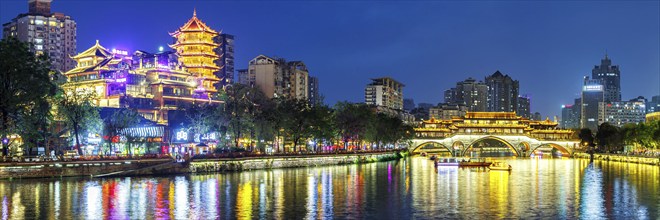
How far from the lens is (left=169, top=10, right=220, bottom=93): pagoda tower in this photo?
130 metres

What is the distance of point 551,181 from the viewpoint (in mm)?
69750

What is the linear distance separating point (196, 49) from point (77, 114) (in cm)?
5975

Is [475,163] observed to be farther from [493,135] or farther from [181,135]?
[493,135]

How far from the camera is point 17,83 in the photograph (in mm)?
64812

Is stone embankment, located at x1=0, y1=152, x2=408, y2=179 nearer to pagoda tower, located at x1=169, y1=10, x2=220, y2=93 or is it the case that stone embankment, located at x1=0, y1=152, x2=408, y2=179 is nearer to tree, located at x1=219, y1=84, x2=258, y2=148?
tree, located at x1=219, y1=84, x2=258, y2=148

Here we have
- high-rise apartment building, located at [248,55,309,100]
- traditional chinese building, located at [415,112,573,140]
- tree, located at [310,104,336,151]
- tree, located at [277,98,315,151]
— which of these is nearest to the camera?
tree, located at [277,98,315,151]

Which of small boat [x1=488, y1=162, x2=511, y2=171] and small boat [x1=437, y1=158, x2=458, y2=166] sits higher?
small boat [x1=437, y1=158, x2=458, y2=166]

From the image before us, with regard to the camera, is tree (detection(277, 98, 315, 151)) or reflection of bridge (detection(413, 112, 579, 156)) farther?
reflection of bridge (detection(413, 112, 579, 156))

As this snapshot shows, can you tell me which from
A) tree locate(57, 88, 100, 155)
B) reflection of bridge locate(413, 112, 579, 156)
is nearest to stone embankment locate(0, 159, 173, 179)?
tree locate(57, 88, 100, 155)

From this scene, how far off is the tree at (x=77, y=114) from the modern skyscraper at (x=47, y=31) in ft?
301

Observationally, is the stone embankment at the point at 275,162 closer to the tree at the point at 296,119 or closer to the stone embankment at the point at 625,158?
the tree at the point at 296,119

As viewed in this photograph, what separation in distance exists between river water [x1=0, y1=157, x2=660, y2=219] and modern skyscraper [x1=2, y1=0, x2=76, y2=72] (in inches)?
4315

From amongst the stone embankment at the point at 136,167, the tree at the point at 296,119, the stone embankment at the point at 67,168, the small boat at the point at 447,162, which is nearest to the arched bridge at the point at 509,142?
the small boat at the point at 447,162

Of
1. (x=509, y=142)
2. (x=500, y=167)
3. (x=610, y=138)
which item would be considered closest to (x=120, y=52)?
(x=500, y=167)
